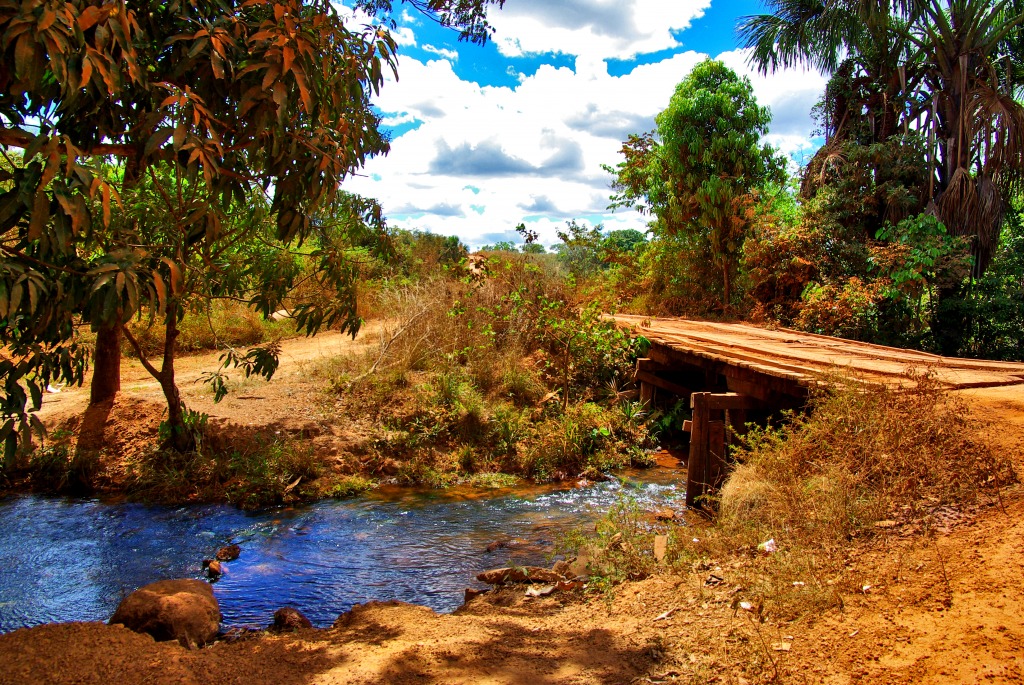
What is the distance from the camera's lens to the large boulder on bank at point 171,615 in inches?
176

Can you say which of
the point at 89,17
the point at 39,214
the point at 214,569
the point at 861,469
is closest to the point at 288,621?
the point at 214,569

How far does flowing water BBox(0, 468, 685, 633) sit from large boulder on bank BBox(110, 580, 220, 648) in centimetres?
42

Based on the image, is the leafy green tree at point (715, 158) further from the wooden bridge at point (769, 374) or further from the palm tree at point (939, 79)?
the wooden bridge at point (769, 374)

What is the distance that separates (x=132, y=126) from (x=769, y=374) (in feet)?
20.0

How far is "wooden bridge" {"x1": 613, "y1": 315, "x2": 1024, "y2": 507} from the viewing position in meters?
6.79

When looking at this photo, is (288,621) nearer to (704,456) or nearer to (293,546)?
(293,546)

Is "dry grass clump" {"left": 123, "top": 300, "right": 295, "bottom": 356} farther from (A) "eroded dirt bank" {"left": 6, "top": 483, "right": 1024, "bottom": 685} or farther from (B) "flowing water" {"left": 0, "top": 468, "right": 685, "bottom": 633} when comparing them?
(A) "eroded dirt bank" {"left": 6, "top": 483, "right": 1024, "bottom": 685}

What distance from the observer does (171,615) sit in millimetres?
4539

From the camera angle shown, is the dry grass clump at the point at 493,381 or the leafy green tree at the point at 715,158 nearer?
the dry grass clump at the point at 493,381

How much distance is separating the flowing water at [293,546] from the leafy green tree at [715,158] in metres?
8.49

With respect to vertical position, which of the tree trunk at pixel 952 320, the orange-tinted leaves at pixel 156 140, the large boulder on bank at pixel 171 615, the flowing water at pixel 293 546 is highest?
the orange-tinted leaves at pixel 156 140

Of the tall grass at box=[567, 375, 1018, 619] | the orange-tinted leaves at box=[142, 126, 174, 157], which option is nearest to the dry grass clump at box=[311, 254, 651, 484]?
the tall grass at box=[567, 375, 1018, 619]

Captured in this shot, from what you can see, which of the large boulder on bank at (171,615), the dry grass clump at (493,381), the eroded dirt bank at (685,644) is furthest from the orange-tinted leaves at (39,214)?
the dry grass clump at (493,381)

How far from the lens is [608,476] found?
9445mm
